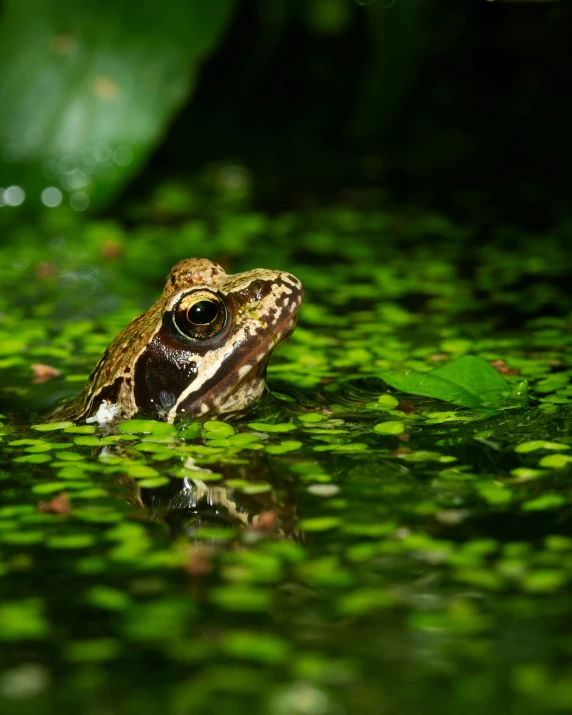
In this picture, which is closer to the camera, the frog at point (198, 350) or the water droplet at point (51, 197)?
the frog at point (198, 350)

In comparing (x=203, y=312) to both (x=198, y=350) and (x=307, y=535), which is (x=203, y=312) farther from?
(x=307, y=535)

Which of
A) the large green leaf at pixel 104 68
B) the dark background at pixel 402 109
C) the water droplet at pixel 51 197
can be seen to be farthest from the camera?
the dark background at pixel 402 109

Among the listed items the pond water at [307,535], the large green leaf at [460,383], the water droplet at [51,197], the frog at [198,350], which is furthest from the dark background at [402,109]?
the frog at [198,350]

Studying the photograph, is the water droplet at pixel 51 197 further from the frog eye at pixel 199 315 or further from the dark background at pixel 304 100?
the frog eye at pixel 199 315

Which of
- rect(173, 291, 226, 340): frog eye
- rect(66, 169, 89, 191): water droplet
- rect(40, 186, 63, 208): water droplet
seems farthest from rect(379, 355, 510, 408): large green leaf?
rect(40, 186, 63, 208): water droplet

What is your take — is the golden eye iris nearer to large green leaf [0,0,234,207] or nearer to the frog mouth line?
the frog mouth line

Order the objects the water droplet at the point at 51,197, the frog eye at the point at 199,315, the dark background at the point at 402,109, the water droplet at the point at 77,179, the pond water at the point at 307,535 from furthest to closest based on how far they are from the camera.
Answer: the dark background at the point at 402,109
the water droplet at the point at 51,197
the water droplet at the point at 77,179
the frog eye at the point at 199,315
the pond water at the point at 307,535

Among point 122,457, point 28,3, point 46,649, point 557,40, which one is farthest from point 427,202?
point 46,649
